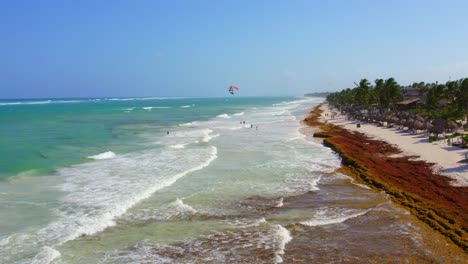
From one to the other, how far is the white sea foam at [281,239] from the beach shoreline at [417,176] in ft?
15.9

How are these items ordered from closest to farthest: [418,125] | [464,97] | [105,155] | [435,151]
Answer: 1. [435,151]
2. [105,155]
3. [418,125]
4. [464,97]

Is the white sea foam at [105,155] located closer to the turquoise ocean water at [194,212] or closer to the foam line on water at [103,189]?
the turquoise ocean water at [194,212]

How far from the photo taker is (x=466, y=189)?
17.7 meters

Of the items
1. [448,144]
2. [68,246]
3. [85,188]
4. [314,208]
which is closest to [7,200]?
[85,188]

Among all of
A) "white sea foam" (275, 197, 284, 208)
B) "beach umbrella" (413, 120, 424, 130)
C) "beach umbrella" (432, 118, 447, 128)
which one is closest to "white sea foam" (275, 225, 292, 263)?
"white sea foam" (275, 197, 284, 208)

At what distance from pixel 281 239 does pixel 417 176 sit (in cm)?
1154

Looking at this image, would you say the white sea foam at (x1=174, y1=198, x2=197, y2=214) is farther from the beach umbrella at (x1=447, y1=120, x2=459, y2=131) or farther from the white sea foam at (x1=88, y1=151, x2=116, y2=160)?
the beach umbrella at (x1=447, y1=120, x2=459, y2=131)

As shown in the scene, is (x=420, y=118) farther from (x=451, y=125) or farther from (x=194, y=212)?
(x=194, y=212)

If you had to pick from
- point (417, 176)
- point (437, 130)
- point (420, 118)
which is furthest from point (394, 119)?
point (417, 176)

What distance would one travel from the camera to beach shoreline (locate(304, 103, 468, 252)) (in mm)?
14315

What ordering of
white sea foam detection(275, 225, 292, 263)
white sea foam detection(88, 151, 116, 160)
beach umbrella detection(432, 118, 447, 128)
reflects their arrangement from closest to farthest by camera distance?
white sea foam detection(275, 225, 292, 263) → white sea foam detection(88, 151, 116, 160) → beach umbrella detection(432, 118, 447, 128)

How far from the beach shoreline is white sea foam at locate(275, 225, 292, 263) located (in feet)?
15.9

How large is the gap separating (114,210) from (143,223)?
2.00m

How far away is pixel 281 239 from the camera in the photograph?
12641 millimetres
